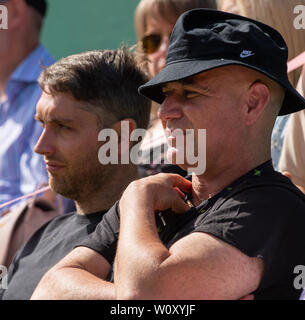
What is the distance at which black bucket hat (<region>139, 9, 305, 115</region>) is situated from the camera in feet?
6.99

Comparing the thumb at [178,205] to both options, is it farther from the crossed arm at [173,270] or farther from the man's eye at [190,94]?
the man's eye at [190,94]

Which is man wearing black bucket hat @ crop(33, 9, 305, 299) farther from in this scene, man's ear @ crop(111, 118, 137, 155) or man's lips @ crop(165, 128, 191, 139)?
man's ear @ crop(111, 118, 137, 155)

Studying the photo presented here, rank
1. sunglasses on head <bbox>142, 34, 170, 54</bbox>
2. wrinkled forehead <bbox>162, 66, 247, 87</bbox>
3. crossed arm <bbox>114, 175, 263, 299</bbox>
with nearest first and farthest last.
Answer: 1. crossed arm <bbox>114, 175, 263, 299</bbox>
2. wrinkled forehead <bbox>162, 66, 247, 87</bbox>
3. sunglasses on head <bbox>142, 34, 170, 54</bbox>

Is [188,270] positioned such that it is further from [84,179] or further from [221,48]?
[84,179]

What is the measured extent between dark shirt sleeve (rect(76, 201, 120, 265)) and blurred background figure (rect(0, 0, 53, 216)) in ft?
A: 4.89

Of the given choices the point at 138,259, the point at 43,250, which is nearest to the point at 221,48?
the point at 138,259

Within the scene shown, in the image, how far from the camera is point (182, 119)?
2.22m

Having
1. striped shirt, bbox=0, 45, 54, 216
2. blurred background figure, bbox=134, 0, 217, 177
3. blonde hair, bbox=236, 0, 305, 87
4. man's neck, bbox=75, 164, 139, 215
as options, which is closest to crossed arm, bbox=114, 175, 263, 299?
man's neck, bbox=75, 164, 139, 215

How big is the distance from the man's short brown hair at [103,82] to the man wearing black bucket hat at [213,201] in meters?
0.60

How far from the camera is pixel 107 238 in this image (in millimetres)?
2367

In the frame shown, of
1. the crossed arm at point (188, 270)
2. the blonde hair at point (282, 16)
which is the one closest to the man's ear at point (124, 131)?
the blonde hair at point (282, 16)

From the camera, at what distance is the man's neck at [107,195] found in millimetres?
2979

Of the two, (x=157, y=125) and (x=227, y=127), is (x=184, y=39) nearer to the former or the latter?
(x=227, y=127)
